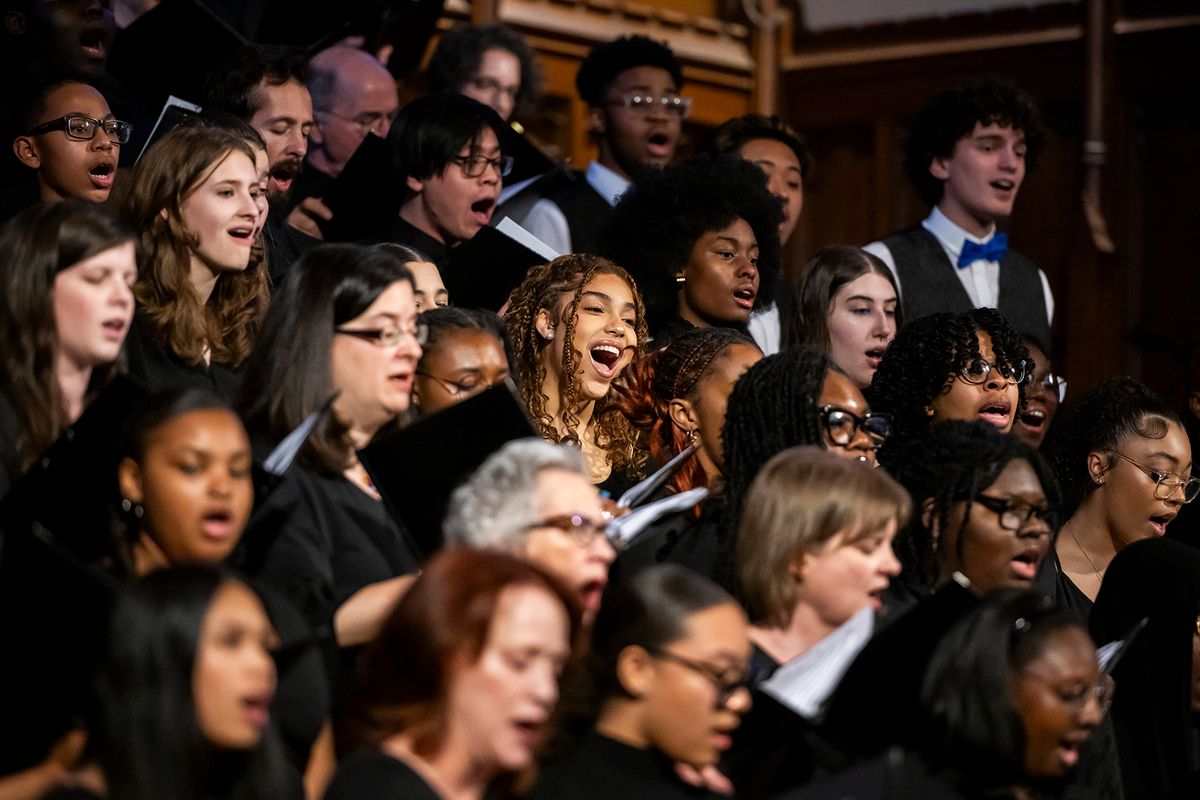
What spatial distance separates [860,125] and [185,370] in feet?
12.7

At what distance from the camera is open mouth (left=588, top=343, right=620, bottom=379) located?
12.8 feet

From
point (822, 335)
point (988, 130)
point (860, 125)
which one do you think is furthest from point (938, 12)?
point (822, 335)

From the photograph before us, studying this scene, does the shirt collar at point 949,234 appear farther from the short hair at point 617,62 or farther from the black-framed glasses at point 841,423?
the black-framed glasses at point 841,423

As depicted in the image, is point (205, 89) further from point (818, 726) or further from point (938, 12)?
point (938, 12)

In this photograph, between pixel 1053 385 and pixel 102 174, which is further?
pixel 1053 385

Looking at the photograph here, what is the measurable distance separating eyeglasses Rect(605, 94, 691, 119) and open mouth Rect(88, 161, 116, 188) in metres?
1.98

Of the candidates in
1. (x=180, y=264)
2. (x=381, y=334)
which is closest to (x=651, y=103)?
(x=180, y=264)

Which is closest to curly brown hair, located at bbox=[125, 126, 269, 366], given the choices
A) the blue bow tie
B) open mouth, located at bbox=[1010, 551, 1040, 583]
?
open mouth, located at bbox=[1010, 551, 1040, 583]

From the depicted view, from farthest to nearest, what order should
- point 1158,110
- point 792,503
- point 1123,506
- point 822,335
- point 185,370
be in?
1. point 1158,110
2. point 822,335
3. point 1123,506
4. point 185,370
5. point 792,503

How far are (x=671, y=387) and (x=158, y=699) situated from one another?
1882mm

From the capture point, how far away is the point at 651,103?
214 inches

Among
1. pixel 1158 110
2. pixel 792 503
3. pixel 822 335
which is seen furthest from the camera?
pixel 1158 110

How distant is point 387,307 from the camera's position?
3.03 metres

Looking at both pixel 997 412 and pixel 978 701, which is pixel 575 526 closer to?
pixel 978 701
